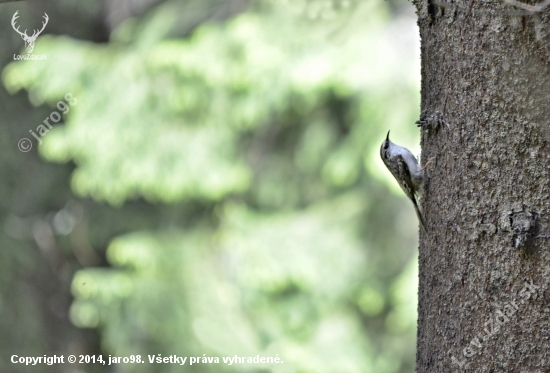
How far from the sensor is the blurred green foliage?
17.8 ft

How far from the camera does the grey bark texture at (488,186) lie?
143 cm

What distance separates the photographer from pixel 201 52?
5.47 m

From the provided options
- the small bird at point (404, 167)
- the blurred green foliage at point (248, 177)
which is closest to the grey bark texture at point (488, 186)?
the small bird at point (404, 167)

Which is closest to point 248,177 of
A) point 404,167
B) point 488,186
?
point 404,167

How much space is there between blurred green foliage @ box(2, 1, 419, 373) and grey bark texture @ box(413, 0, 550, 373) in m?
3.28

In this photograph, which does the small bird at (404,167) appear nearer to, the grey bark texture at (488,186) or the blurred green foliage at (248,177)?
the grey bark texture at (488,186)

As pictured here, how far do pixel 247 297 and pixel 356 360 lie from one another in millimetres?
1475

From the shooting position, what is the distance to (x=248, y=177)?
245 inches

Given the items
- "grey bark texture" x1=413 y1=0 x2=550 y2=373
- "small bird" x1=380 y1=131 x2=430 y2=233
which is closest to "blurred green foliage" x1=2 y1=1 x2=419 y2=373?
"small bird" x1=380 y1=131 x2=430 y2=233

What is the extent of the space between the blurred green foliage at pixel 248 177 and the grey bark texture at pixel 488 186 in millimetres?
3284

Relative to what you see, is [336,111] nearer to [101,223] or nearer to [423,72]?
[101,223]

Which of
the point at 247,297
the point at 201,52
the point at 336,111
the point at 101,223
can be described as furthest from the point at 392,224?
the point at 101,223

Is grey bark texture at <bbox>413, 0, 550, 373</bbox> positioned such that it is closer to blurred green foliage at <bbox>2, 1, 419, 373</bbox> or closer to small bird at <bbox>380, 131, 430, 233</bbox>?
small bird at <bbox>380, 131, 430, 233</bbox>

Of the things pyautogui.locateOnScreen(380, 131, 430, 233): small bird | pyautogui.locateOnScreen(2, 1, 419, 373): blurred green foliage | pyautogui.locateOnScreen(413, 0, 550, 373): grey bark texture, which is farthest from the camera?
pyautogui.locateOnScreen(2, 1, 419, 373): blurred green foliage
